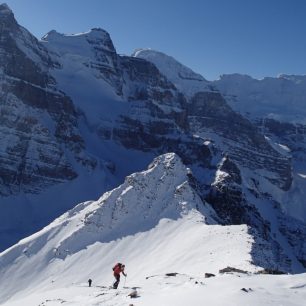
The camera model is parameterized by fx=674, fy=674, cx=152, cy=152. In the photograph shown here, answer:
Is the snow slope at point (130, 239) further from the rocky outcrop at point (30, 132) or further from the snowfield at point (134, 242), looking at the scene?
the rocky outcrop at point (30, 132)

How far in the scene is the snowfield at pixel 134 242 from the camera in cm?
6900

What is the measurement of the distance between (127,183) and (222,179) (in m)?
62.6

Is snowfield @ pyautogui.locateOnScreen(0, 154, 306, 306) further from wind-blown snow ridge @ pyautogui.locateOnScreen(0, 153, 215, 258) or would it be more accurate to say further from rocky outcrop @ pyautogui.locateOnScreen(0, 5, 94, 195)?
rocky outcrop @ pyautogui.locateOnScreen(0, 5, 94, 195)

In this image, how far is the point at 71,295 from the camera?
126 feet

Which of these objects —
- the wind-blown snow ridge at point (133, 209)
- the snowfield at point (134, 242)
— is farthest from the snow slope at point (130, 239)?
the snowfield at point (134, 242)

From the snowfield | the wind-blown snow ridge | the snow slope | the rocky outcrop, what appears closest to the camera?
the snowfield

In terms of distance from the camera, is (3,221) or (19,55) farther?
(19,55)

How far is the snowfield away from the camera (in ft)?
226

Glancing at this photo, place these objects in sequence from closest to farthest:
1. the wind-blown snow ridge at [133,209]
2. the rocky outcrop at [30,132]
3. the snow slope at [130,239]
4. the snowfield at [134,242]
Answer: the snowfield at [134,242], the snow slope at [130,239], the wind-blown snow ridge at [133,209], the rocky outcrop at [30,132]

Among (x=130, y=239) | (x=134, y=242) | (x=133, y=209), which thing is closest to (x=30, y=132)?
(x=133, y=209)

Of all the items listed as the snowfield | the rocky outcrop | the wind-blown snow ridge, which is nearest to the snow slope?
the wind-blown snow ridge

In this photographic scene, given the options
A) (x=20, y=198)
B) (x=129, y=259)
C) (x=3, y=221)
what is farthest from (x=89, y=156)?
(x=129, y=259)

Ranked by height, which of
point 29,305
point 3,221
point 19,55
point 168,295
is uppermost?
point 19,55

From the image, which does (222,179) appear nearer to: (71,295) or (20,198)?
(20,198)
